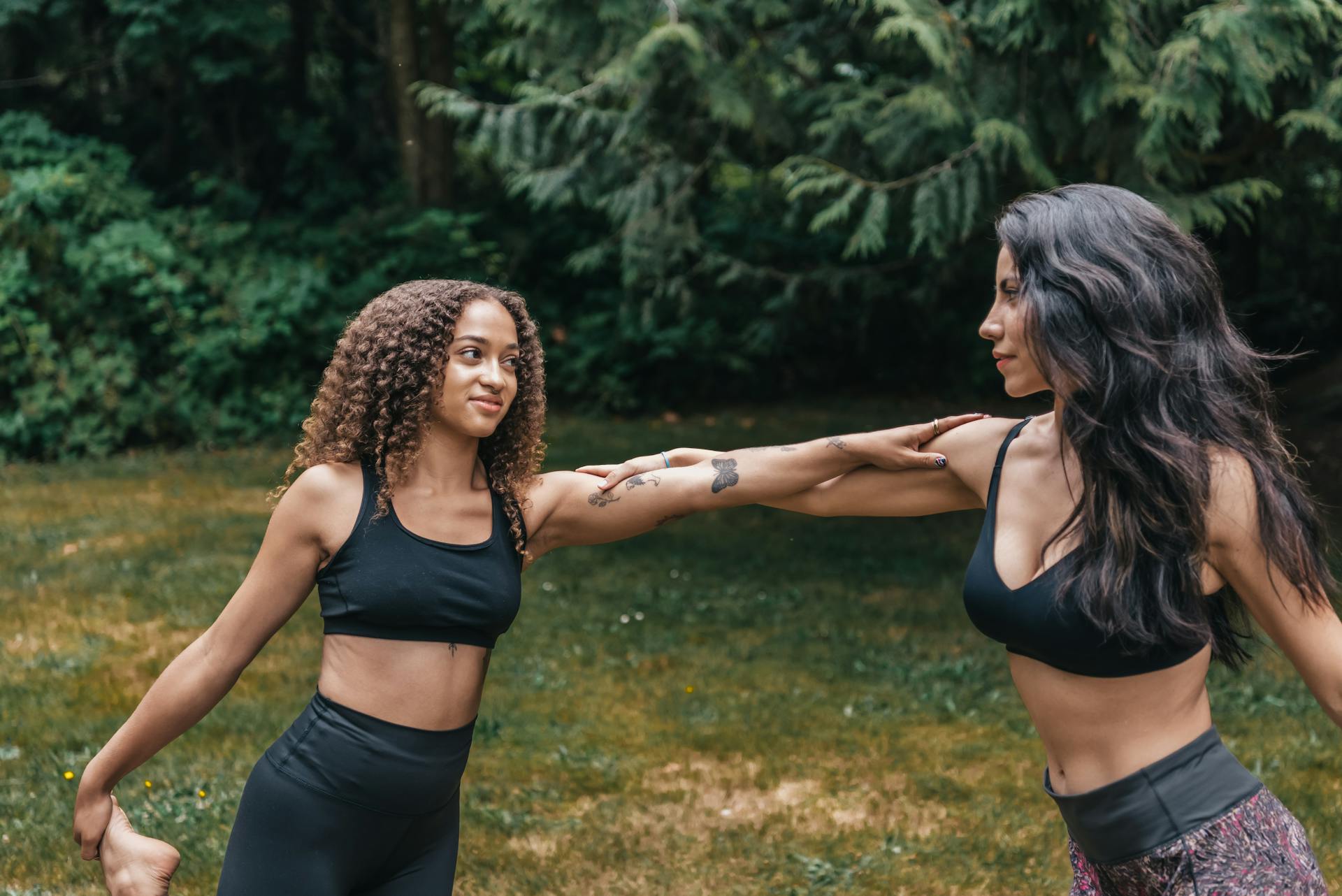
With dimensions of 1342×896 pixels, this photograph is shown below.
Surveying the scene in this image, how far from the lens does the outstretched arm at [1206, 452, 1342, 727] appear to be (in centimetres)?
221

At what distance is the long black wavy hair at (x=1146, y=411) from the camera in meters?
2.23

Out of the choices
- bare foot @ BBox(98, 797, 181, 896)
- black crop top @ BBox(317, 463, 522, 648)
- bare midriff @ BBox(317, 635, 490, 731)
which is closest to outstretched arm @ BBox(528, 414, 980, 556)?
black crop top @ BBox(317, 463, 522, 648)

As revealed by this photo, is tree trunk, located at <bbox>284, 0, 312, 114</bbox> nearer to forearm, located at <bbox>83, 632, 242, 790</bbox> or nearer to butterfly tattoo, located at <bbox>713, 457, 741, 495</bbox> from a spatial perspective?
butterfly tattoo, located at <bbox>713, 457, 741, 495</bbox>

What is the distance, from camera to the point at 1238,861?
85.4 inches

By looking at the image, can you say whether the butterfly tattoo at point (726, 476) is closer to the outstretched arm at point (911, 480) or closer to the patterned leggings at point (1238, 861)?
the outstretched arm at point (911, 480)

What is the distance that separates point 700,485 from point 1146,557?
3.92ft

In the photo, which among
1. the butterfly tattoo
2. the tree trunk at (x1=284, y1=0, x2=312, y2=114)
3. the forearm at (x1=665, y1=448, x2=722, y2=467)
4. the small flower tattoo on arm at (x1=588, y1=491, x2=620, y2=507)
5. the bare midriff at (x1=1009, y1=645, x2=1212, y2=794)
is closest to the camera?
the bare midriff at (x1=1009, y1=645, x2=1212, y2=794)

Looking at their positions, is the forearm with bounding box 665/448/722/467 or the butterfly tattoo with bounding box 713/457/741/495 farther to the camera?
the forearm with bounding box 665/448/722/467

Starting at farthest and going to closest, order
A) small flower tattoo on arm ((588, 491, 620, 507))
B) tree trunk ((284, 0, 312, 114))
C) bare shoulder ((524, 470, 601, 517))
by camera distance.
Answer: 1. tree trunk ((284, 0, 312, 114))
2. small flower tattoo on arm ((588, 491, 620, 507))
3. bare shoulder ((524, 470, 601, 517))

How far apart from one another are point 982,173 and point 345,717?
5313 millimetres

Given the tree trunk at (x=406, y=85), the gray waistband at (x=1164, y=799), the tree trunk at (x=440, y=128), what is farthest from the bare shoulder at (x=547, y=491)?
the tree trunk at (x=440, y=128)

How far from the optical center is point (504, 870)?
4.59 meters

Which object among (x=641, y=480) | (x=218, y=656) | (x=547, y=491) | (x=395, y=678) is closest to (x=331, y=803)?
(x=395, y=678)

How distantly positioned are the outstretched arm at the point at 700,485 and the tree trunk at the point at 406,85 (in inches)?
482
